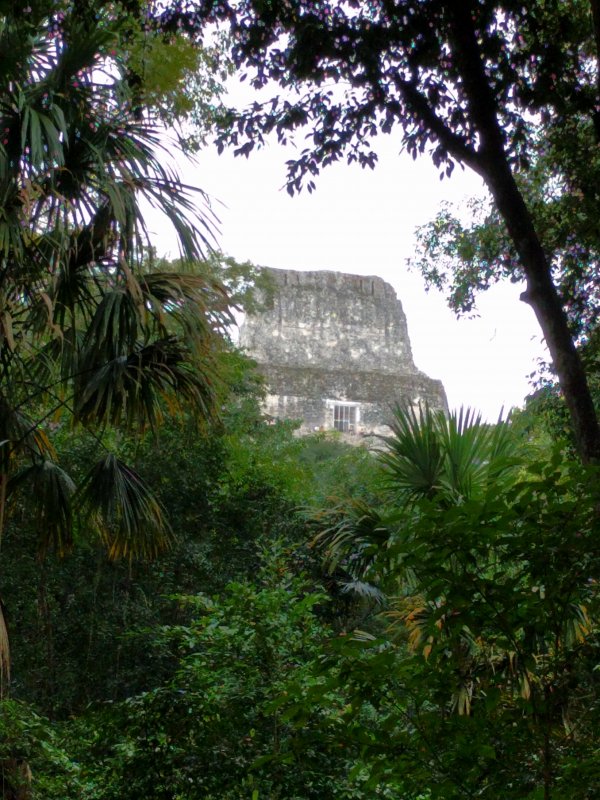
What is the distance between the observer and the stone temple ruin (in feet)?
78.0

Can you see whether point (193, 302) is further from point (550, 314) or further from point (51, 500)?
point (550, 314)

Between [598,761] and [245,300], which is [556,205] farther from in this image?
[245,300]

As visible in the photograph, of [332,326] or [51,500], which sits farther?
[332,326]

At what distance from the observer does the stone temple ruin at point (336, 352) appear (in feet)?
78.0

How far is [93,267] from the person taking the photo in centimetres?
558

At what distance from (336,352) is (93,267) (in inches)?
815

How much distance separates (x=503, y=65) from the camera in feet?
16.9

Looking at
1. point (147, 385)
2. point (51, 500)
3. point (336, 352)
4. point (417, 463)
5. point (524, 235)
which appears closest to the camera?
point (524, 235)

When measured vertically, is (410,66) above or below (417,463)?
above

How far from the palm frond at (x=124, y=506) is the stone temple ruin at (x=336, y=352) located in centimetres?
1689

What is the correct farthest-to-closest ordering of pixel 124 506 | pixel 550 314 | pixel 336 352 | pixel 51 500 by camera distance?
1. pixel 336 352
2. pixel 51 500
3. pixel 124 506
4. pixel 550 314

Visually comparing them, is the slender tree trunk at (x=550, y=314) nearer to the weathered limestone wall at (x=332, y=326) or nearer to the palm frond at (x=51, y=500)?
the palm frond at (x=51, y=500)

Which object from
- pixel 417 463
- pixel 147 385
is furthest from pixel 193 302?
pixel 417 463

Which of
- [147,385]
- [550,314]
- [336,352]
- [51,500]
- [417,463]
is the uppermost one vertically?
[336,352]
